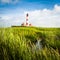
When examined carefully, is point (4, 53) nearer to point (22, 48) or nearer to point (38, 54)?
point (22, 48)

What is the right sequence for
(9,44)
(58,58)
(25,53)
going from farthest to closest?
(9,44), (25,53), (58,58)

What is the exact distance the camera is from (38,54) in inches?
380

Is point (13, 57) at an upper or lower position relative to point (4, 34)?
lower

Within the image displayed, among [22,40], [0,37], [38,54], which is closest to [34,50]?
[38,54]

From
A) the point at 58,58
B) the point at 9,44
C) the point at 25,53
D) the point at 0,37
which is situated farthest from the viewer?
the point at 0,37

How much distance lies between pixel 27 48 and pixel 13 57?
0.68 metres

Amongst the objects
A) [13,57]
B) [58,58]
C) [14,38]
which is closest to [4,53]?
[13,57]

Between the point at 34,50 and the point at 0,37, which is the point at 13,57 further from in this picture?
the point at 0,37

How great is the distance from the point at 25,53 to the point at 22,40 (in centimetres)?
90

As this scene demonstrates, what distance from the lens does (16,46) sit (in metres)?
10.2

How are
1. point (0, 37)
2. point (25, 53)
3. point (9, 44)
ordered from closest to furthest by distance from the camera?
point (25, 53) < point (9, 44) < point (0, 37)

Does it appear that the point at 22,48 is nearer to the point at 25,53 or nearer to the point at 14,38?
the point at 25,53

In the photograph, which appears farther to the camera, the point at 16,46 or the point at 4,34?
the point at 4,34

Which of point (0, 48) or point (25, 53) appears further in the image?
point (0, 48)
